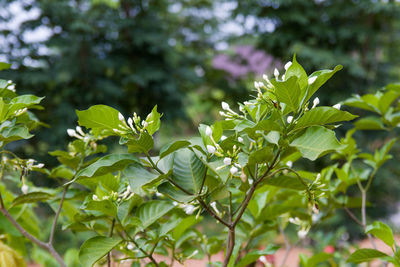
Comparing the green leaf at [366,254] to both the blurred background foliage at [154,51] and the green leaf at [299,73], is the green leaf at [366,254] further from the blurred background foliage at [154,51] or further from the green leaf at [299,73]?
the blurred background foliage at [154,51]

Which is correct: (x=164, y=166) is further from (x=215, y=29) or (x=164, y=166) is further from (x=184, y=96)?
(x=215, y=29)

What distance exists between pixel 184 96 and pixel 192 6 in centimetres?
242

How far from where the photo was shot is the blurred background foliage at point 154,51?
615 cm

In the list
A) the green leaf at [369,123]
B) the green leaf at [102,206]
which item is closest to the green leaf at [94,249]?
the green leaf at [102,206]

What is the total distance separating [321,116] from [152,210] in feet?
Result: 1.38

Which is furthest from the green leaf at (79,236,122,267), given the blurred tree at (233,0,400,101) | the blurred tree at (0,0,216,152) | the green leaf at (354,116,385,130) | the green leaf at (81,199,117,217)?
the blurred tree at (233,0,400,101)

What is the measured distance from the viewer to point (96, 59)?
6.62m

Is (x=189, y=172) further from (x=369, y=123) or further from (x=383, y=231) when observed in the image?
(x=369, y=123)

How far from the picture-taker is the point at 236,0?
684cm

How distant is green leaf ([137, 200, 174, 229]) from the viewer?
830mm

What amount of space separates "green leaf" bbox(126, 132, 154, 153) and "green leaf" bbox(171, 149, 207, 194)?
101mm

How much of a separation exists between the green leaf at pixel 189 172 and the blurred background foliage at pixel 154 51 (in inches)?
211

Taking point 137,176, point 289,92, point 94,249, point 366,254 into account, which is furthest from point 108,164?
point 366,254

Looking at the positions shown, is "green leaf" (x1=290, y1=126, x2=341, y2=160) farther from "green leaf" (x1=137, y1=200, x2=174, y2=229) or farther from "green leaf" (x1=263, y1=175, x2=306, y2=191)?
"green leaf" (x1=137, y1=200, x2=174, y2=229)
